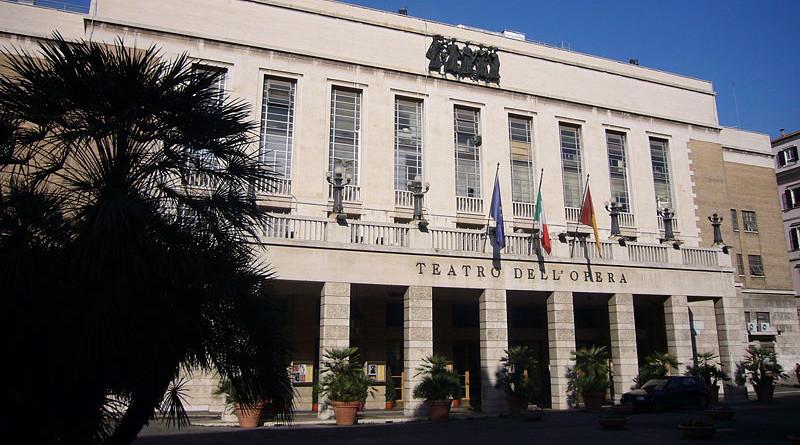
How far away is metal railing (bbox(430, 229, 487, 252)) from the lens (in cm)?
2405

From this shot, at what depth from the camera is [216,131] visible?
866cm

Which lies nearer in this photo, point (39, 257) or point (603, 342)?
point (39, 257)

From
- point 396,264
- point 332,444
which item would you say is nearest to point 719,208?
point 396,264

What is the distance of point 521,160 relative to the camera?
102ft

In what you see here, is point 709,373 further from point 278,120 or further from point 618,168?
point 278,120

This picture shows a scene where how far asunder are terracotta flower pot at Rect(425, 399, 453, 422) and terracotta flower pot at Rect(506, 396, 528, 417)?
2767 mm

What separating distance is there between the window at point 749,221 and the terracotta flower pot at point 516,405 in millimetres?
24277

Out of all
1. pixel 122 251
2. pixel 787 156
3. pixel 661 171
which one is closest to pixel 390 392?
pixel 661 171

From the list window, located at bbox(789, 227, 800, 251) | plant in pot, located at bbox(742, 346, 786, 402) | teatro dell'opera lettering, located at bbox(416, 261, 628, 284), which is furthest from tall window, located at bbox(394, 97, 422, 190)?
window, located at bbox(789, 227, 800, 251)

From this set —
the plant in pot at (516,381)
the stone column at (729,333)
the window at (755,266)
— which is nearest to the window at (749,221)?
the window at (755,266)

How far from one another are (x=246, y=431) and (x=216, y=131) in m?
12.6

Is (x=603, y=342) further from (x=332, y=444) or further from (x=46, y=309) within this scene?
(x=46, y=309)

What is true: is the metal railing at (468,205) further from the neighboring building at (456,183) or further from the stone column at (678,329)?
the stone column at (678,329)

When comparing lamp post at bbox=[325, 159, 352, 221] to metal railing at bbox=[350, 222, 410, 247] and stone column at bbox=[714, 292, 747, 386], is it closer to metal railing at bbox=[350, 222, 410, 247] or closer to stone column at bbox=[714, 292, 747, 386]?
metal railing at bbox=[350, 222, 410, 247]
